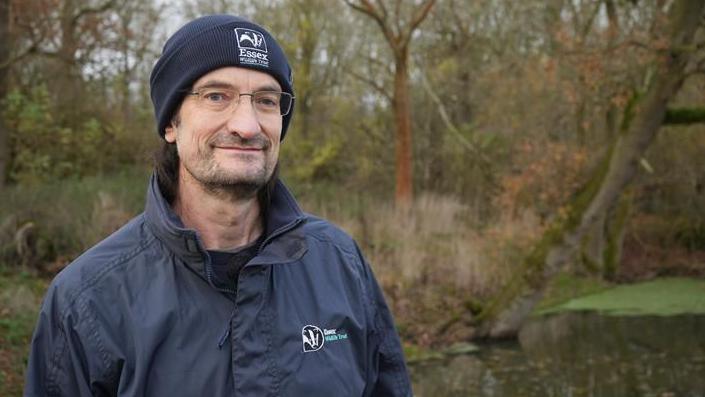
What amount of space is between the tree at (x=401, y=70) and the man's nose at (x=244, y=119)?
16624 millimetres

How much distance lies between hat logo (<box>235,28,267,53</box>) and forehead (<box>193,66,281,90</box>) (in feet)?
0.19

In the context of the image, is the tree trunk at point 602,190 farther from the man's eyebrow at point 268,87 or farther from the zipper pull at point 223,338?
the zipper pull at point 223,338

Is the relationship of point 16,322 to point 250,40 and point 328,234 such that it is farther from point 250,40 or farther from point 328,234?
point 250,40

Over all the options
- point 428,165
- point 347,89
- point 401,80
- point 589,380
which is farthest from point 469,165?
point 589,380

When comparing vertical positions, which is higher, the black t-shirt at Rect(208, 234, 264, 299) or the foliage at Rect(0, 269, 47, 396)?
the black t-shirt at Rect(208, 234, 264, 299)

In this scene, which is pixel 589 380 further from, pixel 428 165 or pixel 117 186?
pixel 428 165

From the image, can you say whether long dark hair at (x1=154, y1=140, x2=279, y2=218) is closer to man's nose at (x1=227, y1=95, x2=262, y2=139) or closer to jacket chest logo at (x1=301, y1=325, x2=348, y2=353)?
man's nose at (x1=227, y1=95, x2=262, y2=139)

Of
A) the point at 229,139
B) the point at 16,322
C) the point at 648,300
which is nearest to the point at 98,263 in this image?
the point at 229,139

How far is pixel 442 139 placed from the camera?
2295 centimetres

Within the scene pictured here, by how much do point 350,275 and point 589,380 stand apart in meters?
8.07

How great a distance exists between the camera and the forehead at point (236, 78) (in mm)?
2160

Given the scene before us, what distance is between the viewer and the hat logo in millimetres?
2164

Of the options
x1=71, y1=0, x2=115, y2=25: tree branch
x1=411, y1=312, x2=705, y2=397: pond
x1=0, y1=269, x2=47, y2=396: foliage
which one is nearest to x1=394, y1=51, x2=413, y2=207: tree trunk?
x1=411, y1=312, x2=705, y2=397: pond

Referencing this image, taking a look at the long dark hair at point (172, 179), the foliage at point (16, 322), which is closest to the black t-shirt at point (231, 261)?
the long dark hair at point (172, 179)
